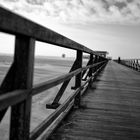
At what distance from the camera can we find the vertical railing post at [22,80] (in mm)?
1232

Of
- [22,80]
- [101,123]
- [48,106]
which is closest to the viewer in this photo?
[22,80]

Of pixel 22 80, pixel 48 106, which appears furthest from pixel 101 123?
pixel 22 80

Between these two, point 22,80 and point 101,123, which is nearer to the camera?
point 22,80

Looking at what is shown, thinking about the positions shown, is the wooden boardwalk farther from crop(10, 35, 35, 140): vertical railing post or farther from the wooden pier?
crop(10, 35, 35, 140): vertical railing post

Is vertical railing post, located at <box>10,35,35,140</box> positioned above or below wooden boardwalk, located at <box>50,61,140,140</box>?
above

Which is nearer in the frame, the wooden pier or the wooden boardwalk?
the wooden pier

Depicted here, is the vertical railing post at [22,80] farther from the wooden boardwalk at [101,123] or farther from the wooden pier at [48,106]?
the wooden boardwalk at [101,123]

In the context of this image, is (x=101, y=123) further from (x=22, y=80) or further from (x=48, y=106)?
(x=22, y=80)

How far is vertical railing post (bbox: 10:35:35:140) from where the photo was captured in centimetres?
123

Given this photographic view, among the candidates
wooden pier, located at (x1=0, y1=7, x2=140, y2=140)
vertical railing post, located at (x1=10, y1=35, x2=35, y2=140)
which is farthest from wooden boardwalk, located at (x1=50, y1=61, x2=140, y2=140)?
vertical railing post, located at (x1=10, y1=35, x2=35, y2=140)

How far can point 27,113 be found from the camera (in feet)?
4.49

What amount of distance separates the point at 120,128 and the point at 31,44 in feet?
6.14

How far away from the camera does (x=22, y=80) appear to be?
127cm

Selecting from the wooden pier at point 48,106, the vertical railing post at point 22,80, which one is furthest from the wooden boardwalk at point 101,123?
the vertical railing post at point 22,80
